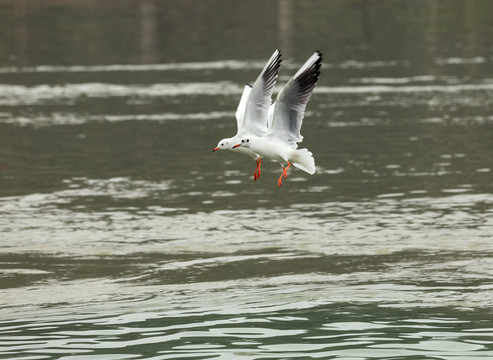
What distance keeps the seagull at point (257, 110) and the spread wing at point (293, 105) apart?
13.9 inches

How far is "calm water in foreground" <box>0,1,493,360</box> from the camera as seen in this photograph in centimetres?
1464

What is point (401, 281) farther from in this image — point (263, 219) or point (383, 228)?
point (263, 219)

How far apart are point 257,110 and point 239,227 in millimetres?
4300

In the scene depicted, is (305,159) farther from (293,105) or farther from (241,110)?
(241,110)

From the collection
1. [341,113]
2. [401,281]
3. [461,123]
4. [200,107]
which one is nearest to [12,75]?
[200,107]

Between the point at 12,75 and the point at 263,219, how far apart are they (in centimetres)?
2626

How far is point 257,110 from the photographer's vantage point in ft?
55.6

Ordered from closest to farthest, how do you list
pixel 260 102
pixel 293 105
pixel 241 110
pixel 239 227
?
pixel 293 105 → pixel 260 102 → pixel 241 110 → pixel 239 227

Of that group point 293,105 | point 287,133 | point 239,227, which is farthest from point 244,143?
point 239,227

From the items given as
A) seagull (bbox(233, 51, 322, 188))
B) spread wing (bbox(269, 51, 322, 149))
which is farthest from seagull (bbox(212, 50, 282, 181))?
spread wing (bbox(269, 51, 322, 149))

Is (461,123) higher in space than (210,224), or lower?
higher

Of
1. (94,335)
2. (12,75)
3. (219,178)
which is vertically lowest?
(94,335)

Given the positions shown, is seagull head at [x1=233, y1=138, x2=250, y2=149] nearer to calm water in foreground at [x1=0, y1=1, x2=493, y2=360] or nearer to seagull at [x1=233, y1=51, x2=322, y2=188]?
seagull at [x1=233, y1=51, x2=322, y2=188]

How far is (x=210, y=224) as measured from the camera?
21.2 m
